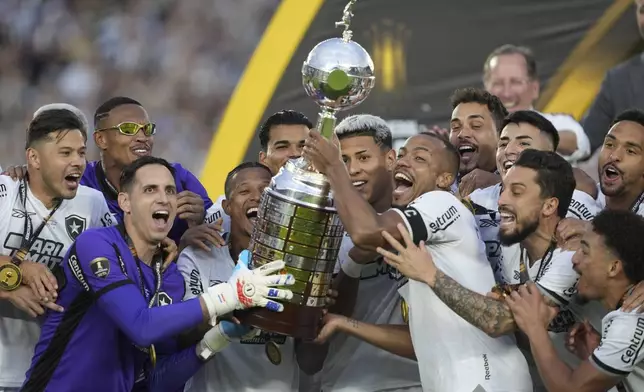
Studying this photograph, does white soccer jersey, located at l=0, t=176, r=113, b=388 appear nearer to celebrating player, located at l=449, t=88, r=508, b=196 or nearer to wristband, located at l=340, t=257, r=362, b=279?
wristband, located at l=340, t=257, r=362, b=279

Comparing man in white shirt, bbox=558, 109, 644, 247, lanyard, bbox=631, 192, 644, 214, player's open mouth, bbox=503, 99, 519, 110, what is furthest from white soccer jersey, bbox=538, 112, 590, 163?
lanyard, bbox=631, 192, 644, 214

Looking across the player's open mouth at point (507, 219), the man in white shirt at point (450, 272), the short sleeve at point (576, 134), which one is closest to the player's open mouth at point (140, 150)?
the man in white shirt at point (450, 272)

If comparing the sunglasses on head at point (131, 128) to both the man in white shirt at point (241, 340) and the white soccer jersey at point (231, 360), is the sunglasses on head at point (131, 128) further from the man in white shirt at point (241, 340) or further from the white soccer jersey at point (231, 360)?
the white soccer jersey at point (231, 360)

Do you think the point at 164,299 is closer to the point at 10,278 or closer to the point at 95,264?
the point at 95,264

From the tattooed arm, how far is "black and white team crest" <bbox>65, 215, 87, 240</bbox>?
1796 mm

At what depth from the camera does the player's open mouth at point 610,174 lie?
5.94 m

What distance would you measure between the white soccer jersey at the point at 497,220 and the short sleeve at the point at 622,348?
75 cm

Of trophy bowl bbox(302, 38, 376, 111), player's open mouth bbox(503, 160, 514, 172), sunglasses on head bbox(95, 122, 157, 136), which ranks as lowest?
player's open mouth bbox(503, 160, 514, 172)

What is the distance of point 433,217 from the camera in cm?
500

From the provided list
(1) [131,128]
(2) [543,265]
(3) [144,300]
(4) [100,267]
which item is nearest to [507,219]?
(2) [543,265]

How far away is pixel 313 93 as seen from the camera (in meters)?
5.11

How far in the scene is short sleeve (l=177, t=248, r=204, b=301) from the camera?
5.62 meters

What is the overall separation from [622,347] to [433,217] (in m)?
0.91

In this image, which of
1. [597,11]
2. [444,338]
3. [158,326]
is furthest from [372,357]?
[597,11]
